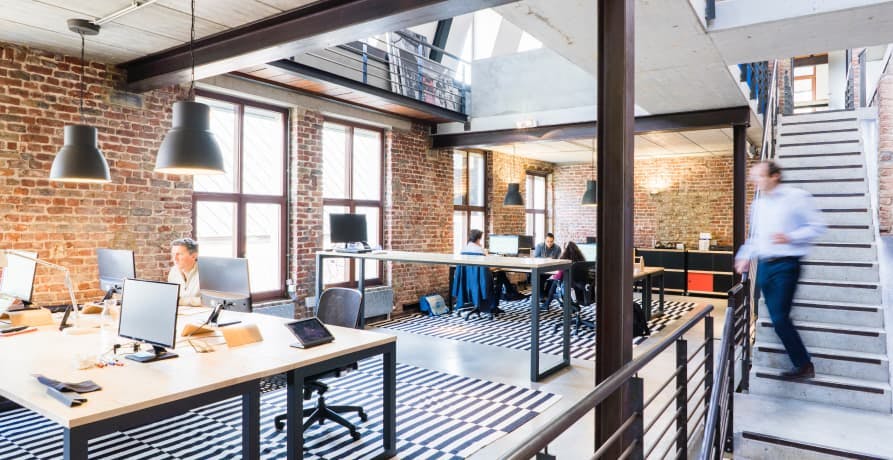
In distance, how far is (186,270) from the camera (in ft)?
13.4

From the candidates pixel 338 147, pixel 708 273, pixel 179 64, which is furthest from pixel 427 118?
pixel 708 273

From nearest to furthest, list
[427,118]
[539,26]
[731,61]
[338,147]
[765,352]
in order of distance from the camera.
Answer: [539,26] → [765,352] → [731,61] → [338,147] → [427,118]

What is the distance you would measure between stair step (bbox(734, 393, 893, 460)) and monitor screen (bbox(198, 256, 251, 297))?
3.34 metres

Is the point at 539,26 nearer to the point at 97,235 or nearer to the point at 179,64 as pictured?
the point at 179,64

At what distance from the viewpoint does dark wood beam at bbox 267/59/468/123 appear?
5391 millimetres

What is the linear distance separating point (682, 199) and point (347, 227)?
7246mm

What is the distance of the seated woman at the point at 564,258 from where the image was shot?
6734 mm

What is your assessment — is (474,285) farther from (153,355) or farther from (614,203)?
(614,203)

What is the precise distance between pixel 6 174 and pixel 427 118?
515 cm

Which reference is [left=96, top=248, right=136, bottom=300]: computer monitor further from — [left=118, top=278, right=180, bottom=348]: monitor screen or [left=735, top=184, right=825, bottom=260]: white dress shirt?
[left=735, top=184, right=825, bottom=260]: white dress shirt

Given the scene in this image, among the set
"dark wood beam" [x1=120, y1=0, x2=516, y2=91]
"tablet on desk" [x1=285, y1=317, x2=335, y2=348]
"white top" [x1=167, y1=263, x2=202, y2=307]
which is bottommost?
"tablet on desk" [x1=285, y1=317, x2=335, y2=348]

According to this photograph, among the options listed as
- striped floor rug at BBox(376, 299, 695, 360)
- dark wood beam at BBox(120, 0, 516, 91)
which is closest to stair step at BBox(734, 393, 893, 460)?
striped floor rug at BBox(376, 299, 695, 360)

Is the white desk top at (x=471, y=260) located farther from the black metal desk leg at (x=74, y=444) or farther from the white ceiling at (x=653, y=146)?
the black metal desk leg at (x=74, y=444)

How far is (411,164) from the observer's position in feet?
26.9
